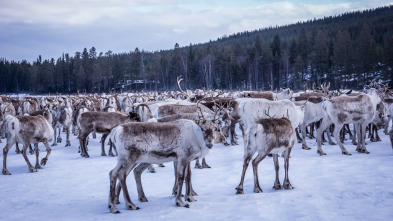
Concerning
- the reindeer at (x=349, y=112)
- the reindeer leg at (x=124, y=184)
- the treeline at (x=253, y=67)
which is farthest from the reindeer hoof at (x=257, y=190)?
the treeline at (x=253, y=67)

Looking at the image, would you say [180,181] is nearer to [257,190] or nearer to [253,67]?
[257,190]

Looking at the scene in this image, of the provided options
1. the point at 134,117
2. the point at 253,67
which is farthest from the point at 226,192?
the point at 253,67

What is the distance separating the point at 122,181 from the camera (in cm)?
539

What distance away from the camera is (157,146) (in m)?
5.55

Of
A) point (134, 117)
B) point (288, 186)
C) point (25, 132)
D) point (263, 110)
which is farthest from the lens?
point (134, 117)

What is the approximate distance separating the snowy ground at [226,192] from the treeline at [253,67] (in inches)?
1229

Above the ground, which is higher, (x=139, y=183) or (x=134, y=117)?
(x=134, y=117)

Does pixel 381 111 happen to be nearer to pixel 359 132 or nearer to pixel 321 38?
pixel 359 132

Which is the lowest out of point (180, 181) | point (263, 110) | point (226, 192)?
point (226, 192)

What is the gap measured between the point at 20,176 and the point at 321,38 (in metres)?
52.5

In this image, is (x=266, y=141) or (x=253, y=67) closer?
(x=266, y=141)

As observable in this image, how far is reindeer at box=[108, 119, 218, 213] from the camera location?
5379 millimetres

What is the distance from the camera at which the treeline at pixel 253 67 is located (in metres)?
47.2

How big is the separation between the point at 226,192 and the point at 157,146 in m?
1.86
